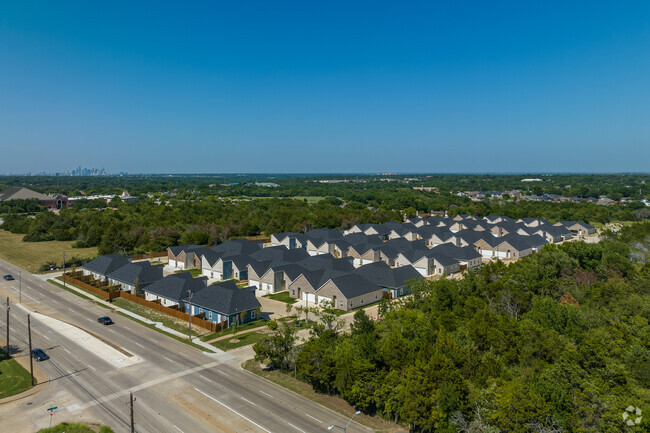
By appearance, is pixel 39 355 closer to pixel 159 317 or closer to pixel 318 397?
pixel 159 317

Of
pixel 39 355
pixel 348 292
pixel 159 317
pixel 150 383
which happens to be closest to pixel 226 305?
pixel 159 317

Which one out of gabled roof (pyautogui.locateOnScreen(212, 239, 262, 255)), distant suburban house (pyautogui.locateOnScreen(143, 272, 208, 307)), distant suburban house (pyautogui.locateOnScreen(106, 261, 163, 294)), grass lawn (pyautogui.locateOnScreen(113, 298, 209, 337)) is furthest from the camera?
gabled roof (pyautogui.locateOnScreen(212, 239, 262, 255))

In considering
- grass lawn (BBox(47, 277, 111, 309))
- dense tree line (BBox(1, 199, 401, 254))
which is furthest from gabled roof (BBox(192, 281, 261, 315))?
dense tree line (BBox(1, 199, 401, 254))

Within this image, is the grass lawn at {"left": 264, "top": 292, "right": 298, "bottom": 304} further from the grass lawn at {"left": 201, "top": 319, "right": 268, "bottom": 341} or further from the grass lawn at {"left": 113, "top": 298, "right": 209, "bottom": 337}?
the grass lawn at {"left": 113, "top": 298, "right": 209, "bottom": 337}

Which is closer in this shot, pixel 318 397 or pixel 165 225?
pixel 318 397

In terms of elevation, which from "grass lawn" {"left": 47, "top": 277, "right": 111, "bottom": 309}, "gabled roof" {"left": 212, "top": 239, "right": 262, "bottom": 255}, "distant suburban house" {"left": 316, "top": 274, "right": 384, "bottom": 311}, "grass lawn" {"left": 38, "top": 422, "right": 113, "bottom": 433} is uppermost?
"gabled roof" {"left": 212, "top": 239, "right": 262, "bottom": 255}

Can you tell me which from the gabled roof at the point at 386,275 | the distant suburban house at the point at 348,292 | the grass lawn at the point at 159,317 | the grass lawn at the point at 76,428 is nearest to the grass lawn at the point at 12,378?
the grass lawn at the point at 76,428

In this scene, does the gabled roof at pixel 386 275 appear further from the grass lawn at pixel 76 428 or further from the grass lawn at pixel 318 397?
the grass lawn at pixel 76 428
